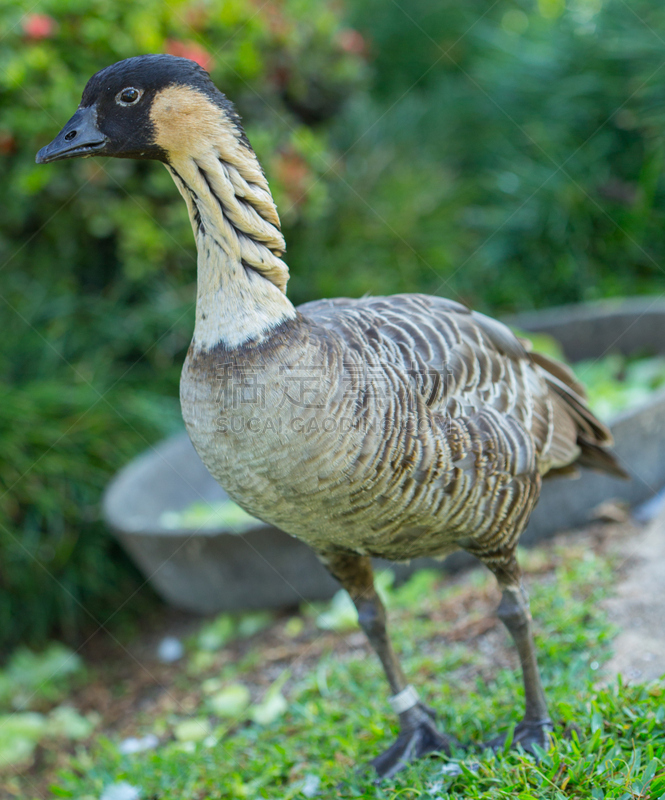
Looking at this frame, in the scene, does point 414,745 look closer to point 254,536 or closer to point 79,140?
point 254,536

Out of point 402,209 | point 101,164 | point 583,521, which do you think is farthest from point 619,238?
point 101,164

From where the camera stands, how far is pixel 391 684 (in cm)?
272

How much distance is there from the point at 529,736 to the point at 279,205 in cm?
382

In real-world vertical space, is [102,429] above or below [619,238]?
below

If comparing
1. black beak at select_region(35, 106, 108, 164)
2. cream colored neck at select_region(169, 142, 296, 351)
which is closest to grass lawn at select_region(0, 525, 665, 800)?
cream colored neck at select_region(169, 142, 296, 351)

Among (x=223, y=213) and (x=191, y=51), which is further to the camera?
(x=191, y=51)

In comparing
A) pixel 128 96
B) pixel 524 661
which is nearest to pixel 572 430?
pixel 524 661

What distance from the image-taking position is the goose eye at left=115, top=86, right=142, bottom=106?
6.60 feet

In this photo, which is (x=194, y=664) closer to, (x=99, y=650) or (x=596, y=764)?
(x=99, y=650)

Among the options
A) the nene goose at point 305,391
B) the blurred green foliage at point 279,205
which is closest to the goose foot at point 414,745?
the nene goose at point 305,391

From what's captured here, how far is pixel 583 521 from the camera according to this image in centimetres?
411

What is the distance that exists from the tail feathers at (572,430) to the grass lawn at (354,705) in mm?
665

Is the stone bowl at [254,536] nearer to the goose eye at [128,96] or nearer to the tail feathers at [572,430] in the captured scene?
the tail feathers at [572,430]

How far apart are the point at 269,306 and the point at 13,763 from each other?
9.89ft
